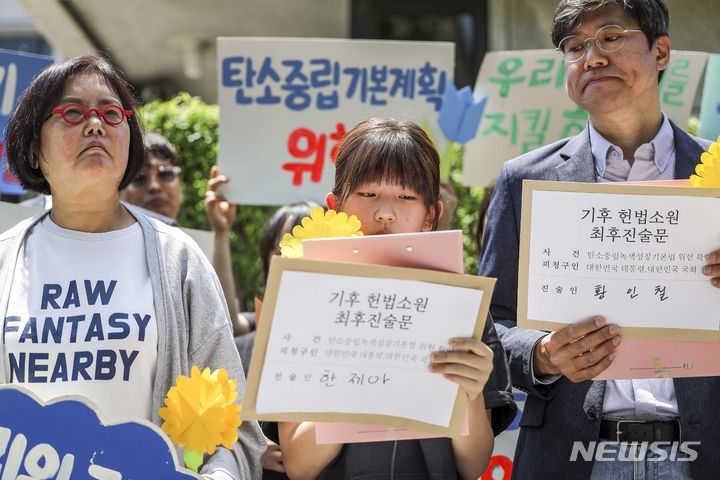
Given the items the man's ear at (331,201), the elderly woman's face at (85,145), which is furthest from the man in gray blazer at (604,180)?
the elderly woman's face at (85,145)

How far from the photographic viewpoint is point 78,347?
2.31 metres

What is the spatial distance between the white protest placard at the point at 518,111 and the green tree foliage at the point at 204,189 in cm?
132

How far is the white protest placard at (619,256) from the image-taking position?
85.9 inches

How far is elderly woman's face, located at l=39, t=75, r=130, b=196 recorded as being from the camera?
2.46 metres

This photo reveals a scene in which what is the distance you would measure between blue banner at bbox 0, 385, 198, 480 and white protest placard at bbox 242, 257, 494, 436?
0.87 ft

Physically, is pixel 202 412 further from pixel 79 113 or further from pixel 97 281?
pixel 79 113

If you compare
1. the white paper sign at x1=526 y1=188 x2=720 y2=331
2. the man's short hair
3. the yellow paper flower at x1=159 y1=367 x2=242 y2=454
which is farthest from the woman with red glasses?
the man's short hair

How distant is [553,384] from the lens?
2512 mm

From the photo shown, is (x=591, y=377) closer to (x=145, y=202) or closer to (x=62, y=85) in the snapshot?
(x=62, y=85)

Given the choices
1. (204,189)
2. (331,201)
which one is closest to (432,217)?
(331,201)

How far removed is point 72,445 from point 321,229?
2.31 feet

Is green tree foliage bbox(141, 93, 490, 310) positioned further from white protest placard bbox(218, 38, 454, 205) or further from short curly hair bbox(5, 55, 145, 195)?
short curly hair bbox(5, 55, 145, 195)

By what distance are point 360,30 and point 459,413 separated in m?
6.79

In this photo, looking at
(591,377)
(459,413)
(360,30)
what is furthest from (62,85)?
(360,30)
